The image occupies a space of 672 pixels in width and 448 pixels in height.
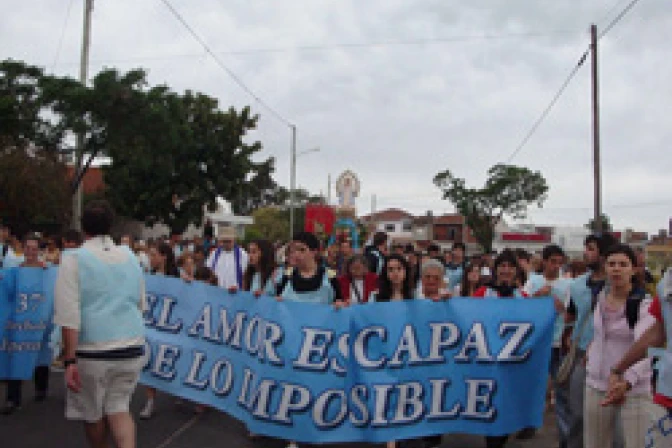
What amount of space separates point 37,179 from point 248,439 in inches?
866

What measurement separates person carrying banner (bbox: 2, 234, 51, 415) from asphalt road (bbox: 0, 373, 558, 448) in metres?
0.10

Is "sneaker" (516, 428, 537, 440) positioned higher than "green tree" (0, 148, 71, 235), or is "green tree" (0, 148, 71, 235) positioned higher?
"green tree" (0, 148, 71, 235)

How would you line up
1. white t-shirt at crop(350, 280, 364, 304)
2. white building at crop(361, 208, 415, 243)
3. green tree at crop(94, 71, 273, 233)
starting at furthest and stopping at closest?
white building at crop(361, 208, 415, 243)
green tree at crop(94, 71, 273, 233)
white t-shirt at crop(350, 280, 364, 304)

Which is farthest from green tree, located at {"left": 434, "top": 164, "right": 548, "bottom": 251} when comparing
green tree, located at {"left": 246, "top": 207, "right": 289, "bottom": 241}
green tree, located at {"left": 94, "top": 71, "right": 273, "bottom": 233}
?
green tree, located at {"left": 94, "top": 71, "right": 273, "bottom": 233}

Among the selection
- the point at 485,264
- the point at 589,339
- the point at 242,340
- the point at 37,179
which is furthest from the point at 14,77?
the point at 589,339

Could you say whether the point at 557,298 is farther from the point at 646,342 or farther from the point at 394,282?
the point at 646,342

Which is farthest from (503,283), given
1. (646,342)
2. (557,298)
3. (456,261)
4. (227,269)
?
(456,261)

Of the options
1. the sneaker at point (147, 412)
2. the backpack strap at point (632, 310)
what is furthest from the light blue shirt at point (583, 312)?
the sneaker at point (147, 412)

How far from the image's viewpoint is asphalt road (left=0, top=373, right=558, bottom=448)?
5.50 m

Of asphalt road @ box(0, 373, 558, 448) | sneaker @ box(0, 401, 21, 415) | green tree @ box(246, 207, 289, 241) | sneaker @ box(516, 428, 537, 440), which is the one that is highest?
green tree @ box(246, 207, 289, 241)

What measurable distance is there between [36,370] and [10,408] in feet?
2.09

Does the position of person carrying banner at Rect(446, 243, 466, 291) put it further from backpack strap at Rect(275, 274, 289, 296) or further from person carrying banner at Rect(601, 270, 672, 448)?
person carrying banner at Rect(601, 270, 672, 448)

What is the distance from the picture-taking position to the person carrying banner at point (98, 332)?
3.87 meters

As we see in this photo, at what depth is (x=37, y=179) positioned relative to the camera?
24.9m
